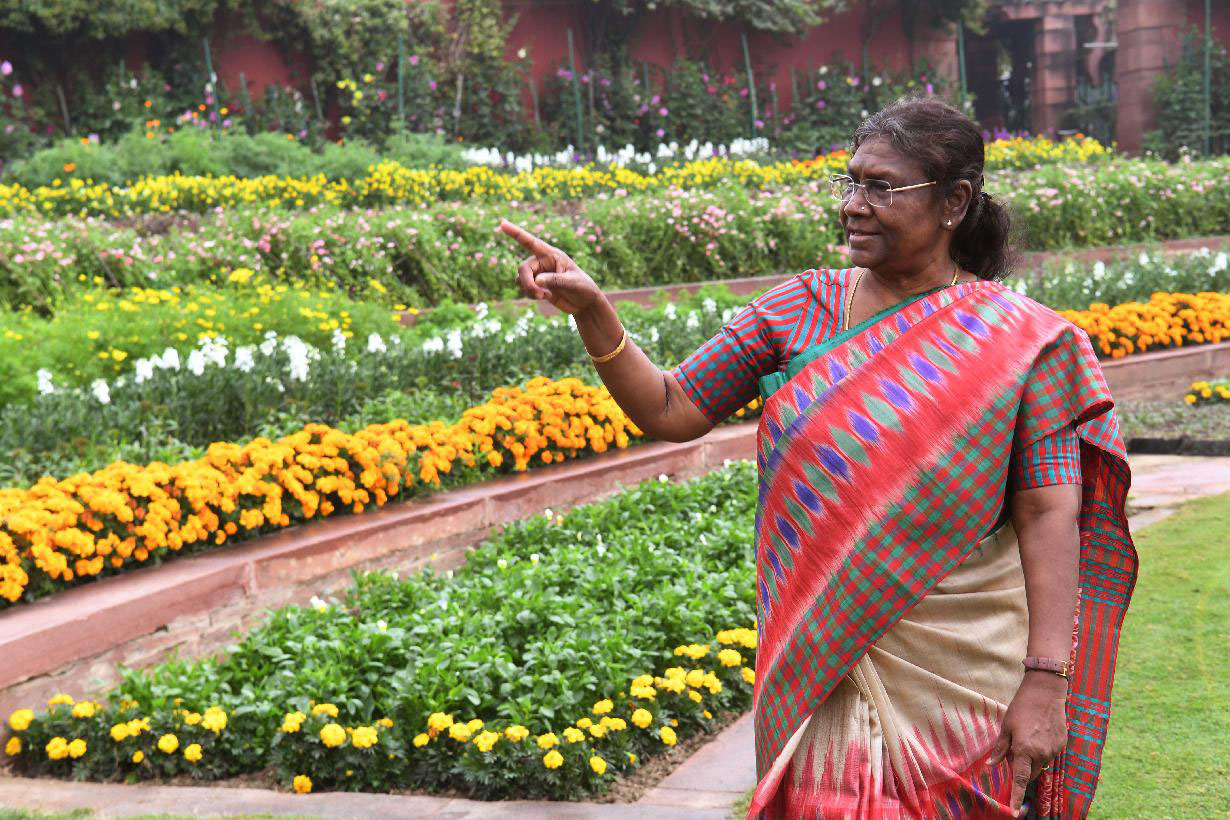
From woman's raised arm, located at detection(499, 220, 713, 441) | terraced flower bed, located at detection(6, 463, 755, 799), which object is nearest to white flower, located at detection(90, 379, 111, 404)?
terraced flower bed, located at detection(6, 463, 755, 799)

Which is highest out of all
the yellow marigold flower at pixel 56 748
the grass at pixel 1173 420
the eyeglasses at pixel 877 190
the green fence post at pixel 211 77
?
the green fence post at pixel 211 77

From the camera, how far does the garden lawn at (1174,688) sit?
3574mm

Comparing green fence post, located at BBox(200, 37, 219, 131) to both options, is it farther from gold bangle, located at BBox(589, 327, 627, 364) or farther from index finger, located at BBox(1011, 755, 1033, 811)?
index finger, located at BBox(1011, 755, 1033, 811)

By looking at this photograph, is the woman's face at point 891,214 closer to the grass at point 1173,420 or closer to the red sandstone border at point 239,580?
the red sandstone border at point 239,580

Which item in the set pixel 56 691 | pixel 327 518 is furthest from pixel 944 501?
pixel 327 518

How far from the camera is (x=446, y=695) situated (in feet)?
13.6

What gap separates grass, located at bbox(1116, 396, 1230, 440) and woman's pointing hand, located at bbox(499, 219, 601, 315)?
21.2ft

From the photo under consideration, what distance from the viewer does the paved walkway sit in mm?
3578

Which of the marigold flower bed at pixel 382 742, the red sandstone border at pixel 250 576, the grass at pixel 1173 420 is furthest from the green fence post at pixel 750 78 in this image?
the marigold flower bed at pixel 382 742

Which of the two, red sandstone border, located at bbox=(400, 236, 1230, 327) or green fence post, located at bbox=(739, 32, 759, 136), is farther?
green fence post, located at bbox=(739, 32, 759, 136)

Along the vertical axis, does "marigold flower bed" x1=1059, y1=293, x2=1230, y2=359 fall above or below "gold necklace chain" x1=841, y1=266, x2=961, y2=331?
below

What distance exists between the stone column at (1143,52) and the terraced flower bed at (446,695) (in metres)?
19.6

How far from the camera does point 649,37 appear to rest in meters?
20.9

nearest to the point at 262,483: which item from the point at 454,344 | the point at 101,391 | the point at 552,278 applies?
the point at 101,391
